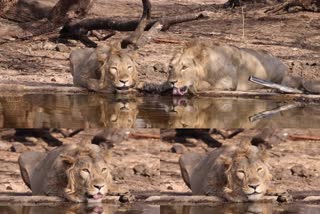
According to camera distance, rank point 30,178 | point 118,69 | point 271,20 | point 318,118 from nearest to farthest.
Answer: point 30,178 < point 318,118 < point 118,69 < point 271,20

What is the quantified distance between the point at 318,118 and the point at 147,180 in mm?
2045

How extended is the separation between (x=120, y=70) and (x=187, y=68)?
63 cm

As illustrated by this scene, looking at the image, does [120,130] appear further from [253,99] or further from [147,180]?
[253,99]

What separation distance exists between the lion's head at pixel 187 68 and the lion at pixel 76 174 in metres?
3.26

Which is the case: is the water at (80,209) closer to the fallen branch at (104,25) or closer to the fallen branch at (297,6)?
the fallen branch at (104,25)

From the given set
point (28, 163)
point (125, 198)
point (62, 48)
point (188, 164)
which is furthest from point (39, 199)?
point (62, 48)

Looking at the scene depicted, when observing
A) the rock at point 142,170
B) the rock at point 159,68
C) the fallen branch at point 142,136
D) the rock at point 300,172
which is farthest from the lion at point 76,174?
the rock at point 159,68

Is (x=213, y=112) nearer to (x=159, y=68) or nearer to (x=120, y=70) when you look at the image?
(x=120, y=70)

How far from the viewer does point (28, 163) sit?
7.37 metres

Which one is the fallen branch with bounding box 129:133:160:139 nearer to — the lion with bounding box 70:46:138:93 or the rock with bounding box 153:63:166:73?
the lion with bounding box 70:46:138:93

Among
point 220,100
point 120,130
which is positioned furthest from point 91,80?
point 120,130

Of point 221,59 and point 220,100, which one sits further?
point 221,59

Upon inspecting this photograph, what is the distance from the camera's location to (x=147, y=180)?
313 inches

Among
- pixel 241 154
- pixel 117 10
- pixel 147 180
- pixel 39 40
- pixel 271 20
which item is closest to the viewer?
pixel 241 154
